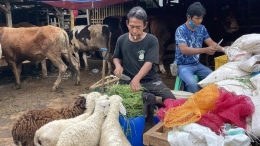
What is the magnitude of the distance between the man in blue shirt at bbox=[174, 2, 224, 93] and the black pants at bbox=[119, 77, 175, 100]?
621mm

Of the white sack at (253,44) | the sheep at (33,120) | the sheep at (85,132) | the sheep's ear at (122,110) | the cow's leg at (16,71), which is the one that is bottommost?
the cow's leg at (16,71)

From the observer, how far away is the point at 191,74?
4.27 meters

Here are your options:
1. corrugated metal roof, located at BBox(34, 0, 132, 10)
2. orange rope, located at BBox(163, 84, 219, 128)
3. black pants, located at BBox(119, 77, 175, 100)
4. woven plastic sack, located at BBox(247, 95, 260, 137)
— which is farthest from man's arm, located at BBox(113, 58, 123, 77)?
corrugated metal roof, located at BBox(34, 0, 132, 10)

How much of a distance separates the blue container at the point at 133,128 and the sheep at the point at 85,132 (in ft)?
0.70

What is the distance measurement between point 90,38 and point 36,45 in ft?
7.49

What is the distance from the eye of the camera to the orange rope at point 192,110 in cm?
234

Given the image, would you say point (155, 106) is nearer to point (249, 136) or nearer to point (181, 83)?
point (249, 136)

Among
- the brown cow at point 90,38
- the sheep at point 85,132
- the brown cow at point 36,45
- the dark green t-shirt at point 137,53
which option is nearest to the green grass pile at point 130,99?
the sheep at point 85,132

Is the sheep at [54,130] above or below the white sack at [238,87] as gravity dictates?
below

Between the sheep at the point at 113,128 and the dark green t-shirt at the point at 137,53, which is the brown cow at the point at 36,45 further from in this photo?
the sheep at the point at 113,128

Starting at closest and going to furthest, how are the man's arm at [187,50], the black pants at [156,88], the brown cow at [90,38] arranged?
the black pants at [156,88], the man's arm at [187,50], the brown cow at [90,38]

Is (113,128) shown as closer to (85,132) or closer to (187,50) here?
(85,132)

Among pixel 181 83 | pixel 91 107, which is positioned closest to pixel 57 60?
pixel 181 83

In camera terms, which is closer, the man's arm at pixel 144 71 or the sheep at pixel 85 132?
the sheep at pixel 85 132
